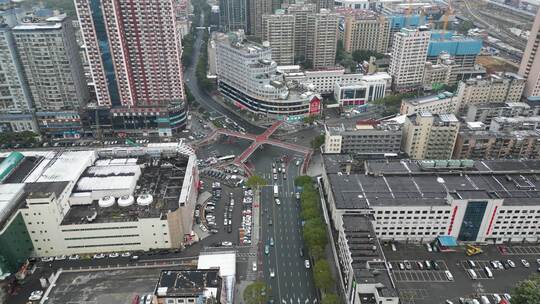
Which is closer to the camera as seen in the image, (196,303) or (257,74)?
(196,303)

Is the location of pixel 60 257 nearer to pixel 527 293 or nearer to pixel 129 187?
pixel 129 187

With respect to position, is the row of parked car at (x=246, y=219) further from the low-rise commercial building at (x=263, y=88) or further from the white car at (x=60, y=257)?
the low-rise commercial building at (x=263, y=88)

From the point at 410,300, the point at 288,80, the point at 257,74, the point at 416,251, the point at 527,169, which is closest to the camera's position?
the point at 410,300

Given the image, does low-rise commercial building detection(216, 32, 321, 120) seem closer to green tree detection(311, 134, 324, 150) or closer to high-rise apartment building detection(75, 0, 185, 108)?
green tree detection(311, 134, 324, 150)

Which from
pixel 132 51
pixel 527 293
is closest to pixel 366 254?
pixel 527 293

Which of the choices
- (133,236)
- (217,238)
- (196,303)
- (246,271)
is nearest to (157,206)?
(133,236)

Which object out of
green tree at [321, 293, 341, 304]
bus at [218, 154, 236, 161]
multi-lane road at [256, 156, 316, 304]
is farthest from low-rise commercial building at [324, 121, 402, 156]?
green tree at [321, 293, 341, 304]

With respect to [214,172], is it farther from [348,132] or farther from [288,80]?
[288,80]
